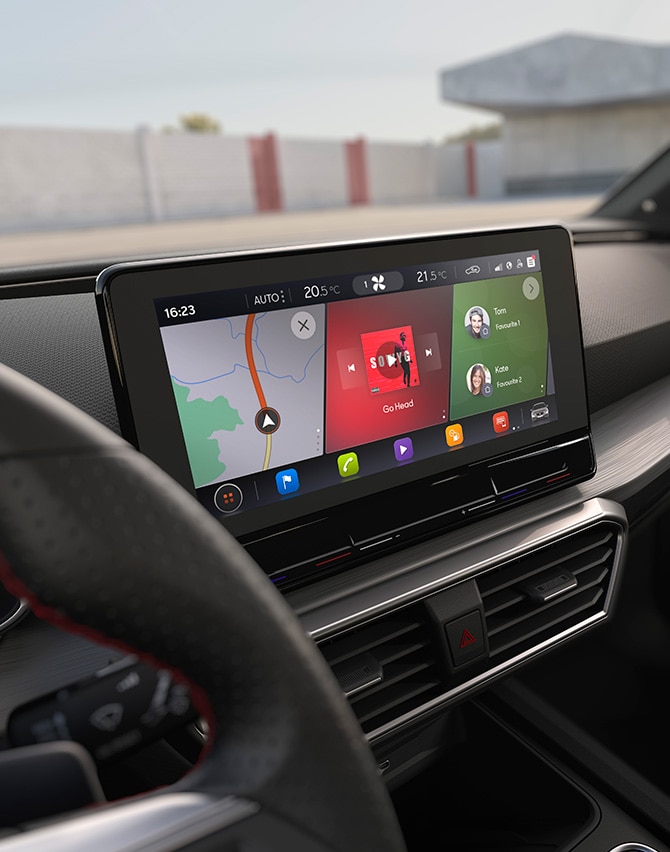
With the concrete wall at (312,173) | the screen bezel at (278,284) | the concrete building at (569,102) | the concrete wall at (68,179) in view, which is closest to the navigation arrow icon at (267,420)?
Result: the screen bezel at (278,284)

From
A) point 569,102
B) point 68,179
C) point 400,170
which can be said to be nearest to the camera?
point 68,179

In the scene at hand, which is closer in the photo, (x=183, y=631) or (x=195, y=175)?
(x=183, y=631)

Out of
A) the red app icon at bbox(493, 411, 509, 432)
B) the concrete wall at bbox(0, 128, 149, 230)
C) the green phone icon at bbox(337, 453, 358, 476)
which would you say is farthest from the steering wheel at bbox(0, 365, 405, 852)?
the concrete wall at bbox(0, 128, 149, 230)

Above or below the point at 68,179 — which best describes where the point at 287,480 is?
below

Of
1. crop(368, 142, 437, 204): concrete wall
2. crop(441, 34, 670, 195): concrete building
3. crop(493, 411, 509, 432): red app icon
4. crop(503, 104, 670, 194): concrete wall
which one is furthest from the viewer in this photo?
crop(441, 34, 670, 195): concrete building

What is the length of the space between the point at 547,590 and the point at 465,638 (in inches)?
8.3

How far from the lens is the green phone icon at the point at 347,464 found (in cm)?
115

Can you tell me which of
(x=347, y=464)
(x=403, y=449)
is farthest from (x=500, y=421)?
(x=347, y=464)

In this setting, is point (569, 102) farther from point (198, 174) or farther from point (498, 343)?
point (498, 343)

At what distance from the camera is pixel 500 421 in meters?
1.32

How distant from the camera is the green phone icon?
115 centimetres

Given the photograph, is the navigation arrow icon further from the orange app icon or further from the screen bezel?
the orange app icon

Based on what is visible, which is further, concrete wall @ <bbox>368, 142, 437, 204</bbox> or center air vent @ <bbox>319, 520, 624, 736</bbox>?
concrete wall @ <bbox>368, 142, 437, 204</bbox>

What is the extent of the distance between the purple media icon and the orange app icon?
0.25ft
